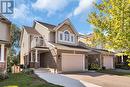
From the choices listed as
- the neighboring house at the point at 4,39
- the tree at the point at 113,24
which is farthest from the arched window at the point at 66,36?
the tree at the point at 113,24

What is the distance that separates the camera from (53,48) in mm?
28938

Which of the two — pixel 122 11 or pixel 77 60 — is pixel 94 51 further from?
pixel 122 11

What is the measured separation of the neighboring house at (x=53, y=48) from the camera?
29016mm

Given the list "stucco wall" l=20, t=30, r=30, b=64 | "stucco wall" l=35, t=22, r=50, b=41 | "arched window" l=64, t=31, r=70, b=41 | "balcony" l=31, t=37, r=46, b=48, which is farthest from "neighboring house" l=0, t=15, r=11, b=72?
"arched window" l=64, t=31, r=70, b=41

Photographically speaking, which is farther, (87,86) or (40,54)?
(40,54)

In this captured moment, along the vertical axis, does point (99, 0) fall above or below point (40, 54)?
above

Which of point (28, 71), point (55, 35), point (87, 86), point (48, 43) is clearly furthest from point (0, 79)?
point (55, 35)

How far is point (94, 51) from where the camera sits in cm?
3891

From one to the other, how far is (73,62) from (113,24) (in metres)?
20.0

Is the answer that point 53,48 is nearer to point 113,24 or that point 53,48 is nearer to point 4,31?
point 4,31

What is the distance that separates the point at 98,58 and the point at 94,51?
1.59 meters

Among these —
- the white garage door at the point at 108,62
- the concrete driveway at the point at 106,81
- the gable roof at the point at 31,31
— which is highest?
the gable roof at the point at 31,31

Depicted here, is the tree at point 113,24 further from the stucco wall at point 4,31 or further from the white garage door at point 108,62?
the white garage door at point 108,62

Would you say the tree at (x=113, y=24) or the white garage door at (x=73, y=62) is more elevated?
the tree at (x=113, y=24)
